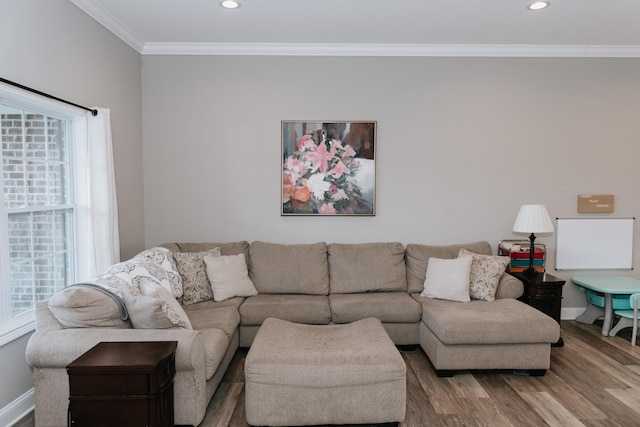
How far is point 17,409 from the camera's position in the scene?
2.68 meters

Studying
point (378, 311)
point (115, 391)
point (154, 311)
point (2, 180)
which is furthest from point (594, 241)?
point (2, 180)

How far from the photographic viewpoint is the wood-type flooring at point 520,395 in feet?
8.79

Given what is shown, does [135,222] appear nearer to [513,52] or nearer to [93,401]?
[93,401]

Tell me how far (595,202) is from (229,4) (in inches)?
161

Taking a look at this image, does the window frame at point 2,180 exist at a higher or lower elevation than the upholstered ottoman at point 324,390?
higher

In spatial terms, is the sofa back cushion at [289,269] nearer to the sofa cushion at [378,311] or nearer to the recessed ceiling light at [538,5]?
the sofa cushion at [378,311]

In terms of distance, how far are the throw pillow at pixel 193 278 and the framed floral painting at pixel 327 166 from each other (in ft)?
3.50

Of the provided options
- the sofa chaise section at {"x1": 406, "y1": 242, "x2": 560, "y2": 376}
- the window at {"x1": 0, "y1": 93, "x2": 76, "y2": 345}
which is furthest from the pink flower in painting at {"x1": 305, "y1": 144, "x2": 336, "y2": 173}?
the window at {"x1": 0, "y1": 93, "x2": 76, "y2": 345}

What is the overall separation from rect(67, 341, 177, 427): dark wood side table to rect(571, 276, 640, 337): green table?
3957 mm

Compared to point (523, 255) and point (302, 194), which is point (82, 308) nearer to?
point (302, 194)

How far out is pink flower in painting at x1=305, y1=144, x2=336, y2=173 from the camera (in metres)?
4.43

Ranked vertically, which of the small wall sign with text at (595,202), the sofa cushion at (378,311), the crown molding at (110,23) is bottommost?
the sofa cushion at (378,311)

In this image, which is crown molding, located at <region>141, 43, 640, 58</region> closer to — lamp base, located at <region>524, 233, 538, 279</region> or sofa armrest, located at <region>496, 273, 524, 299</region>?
lamp base, located at <region>524, 233, 538, 279</region>

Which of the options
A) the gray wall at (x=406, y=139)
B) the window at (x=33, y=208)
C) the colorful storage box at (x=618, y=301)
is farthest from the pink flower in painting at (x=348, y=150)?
the colorful storage box at (x=618, y=301)
